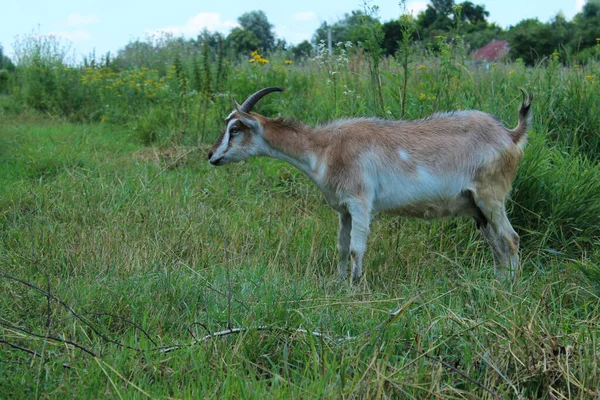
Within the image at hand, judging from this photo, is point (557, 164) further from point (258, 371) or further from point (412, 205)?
point (258, 371)

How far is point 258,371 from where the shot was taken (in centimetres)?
348

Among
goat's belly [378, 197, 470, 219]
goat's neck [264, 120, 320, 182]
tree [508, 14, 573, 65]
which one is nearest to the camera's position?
goat's belly [378, 197, 470, 219]

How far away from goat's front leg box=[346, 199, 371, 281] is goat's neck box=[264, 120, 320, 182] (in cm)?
43

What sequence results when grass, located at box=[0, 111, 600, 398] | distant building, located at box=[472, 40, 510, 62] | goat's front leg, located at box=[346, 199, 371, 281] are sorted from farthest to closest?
distant building, located at box=[472, 40, 510, 62] → goat's front leg, located at box=[346, 199, 371, 281] → grass, located at box=[0, 111, 600, 398]

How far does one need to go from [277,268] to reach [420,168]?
1430 mm

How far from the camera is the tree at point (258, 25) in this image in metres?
39.8

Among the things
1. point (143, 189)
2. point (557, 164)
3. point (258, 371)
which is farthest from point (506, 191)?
point (143, 189)

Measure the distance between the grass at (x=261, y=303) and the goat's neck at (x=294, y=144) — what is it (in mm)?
676

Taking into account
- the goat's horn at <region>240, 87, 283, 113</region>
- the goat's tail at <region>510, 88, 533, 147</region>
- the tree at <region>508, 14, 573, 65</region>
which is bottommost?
the goat's tail at <region>510, 88, 533, 147</region>

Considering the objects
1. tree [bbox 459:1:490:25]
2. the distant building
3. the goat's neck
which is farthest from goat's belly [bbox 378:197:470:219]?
tree [bbox 459:1:490:25]

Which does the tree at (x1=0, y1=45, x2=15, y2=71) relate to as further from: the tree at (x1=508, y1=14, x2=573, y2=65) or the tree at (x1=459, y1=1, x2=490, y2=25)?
the tree at (x1=459, y1=1, x2=490, y2=25)

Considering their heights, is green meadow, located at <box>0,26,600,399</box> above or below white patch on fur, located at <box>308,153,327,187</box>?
below

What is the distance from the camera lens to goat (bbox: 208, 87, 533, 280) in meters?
5.30

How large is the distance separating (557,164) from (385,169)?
2094 mm
